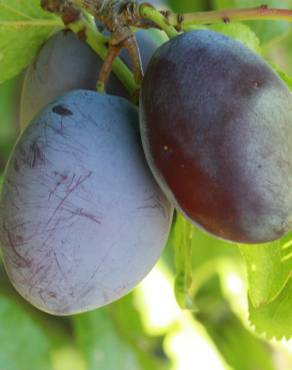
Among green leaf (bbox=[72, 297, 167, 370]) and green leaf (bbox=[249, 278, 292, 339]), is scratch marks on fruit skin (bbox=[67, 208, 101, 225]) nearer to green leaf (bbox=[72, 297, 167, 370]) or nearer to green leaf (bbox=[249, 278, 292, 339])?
green leaf (bbox=[249, 278, 292, 339])

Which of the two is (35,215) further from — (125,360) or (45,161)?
(125,360)

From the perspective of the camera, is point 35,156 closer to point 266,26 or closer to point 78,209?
point 78,209

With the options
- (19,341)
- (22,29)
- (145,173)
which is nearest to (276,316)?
(145,173)

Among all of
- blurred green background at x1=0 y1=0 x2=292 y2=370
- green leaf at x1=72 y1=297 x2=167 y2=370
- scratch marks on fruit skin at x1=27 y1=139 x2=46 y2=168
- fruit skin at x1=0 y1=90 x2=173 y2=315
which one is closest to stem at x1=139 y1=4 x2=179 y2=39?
fruit skin at x1=0 y1=90 x2=173 y2=315

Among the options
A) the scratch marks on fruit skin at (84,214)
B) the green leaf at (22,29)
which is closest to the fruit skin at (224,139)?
the scratch marks on fruit skin at (84,214)

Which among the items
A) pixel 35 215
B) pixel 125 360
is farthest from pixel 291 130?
pixel 125 360

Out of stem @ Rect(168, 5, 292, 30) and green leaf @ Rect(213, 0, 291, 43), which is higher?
stem @ Rect(168, 5, 292, 30)

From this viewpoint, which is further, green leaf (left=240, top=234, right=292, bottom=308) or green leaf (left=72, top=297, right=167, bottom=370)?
green leaf (left=72, top=297, right=167, bottom=370)

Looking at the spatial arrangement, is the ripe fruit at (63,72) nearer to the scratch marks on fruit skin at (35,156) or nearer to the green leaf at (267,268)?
the scratch marks on fruit skin at (35,156)
